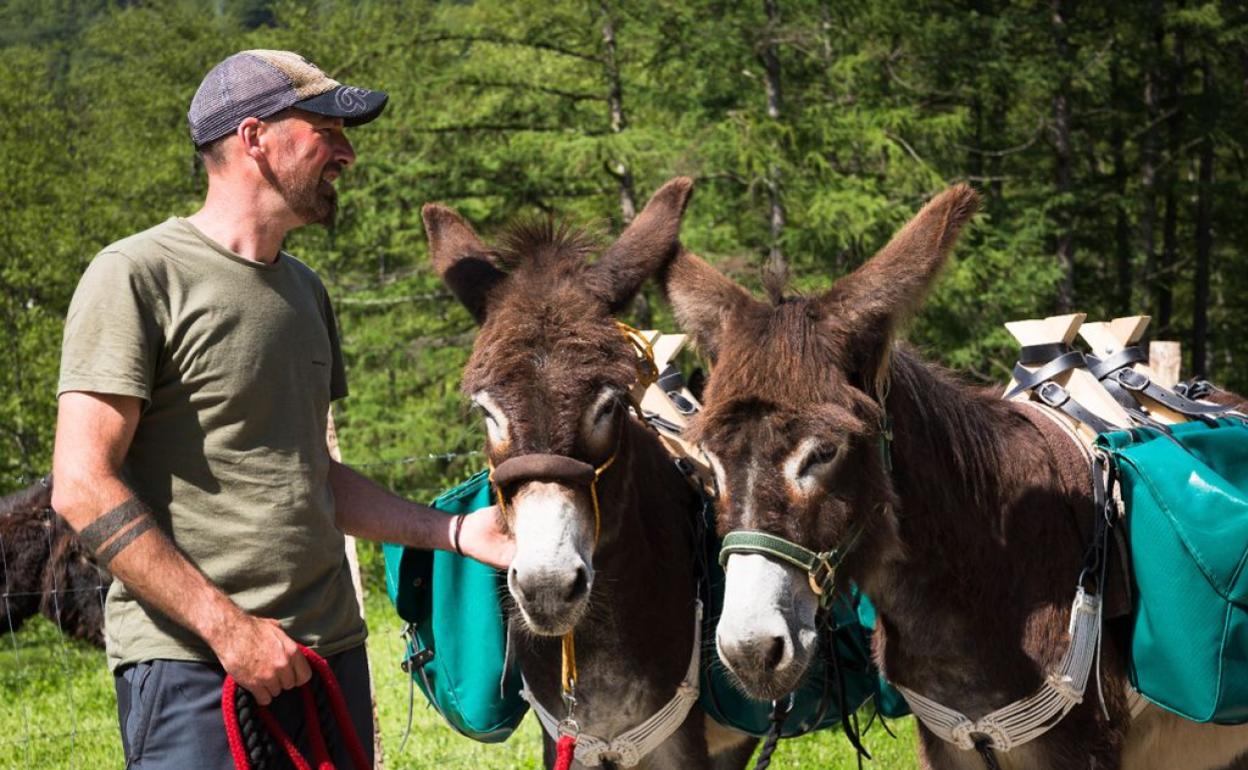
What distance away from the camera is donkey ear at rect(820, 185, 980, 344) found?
9.78 feet

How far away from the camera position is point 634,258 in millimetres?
3578

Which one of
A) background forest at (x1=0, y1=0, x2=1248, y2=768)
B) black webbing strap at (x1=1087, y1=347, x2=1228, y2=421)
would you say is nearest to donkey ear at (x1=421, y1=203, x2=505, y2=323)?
black webbing strap at (x1=1087, y1=347, x2=1228, y2=421)

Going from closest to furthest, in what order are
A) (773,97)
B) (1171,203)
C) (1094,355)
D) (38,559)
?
(1094,355)
(38,559)
(773,97)
(1171,203)

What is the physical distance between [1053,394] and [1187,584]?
89 centimetres

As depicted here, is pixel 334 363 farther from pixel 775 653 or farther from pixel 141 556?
pixel 775 653

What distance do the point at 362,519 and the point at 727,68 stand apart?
13.4m

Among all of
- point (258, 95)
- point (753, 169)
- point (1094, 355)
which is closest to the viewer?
point (258, 95)

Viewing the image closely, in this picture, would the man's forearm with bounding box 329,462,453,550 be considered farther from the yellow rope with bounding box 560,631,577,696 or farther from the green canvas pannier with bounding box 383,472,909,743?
the green canvas pannier with bounding box 383,472,909,743

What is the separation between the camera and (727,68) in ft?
51.2

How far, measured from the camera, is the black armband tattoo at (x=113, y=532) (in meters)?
2.33

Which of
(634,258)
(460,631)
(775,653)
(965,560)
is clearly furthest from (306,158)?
(965,560)

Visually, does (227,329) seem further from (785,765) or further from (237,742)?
(785,765)

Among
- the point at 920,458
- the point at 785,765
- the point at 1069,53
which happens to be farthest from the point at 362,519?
the point at 1069,53

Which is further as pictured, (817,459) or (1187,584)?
(1187,584)
